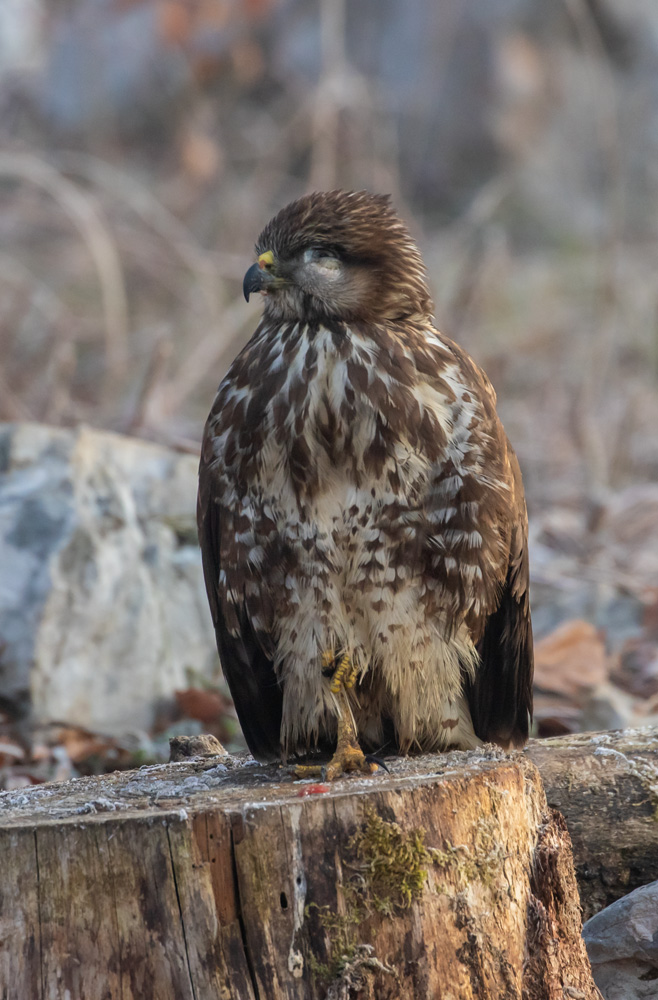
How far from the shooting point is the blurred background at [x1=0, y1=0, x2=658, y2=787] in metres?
7.29

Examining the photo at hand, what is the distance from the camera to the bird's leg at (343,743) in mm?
2617

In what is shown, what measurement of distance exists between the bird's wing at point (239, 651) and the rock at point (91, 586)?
4.53ft

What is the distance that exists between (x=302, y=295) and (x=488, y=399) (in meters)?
0.54

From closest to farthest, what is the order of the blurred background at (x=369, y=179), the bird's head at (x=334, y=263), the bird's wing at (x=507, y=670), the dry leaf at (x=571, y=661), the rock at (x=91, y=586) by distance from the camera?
the bird's head at (x=334, y=263), the bird's wing at (x=507, y=670), the rock at (x=91, y=586), the dry leaf at (x=571, y=661), the blurred background at (x=369, y=179)

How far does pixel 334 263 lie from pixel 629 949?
179 centimetres

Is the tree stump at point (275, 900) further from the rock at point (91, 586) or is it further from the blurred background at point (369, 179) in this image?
the blurred background at point (369, 179)

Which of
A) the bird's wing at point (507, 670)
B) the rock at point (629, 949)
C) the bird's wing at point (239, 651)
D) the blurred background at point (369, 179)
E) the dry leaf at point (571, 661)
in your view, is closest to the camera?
the rock at point (629, 949)

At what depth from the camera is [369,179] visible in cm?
884

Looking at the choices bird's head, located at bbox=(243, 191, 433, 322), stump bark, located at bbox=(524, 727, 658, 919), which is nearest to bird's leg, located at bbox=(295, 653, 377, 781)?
stump bark, located at bbox=(524, 727, 658, 919)

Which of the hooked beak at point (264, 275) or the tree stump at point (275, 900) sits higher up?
the hooked beak at point (264, 275)

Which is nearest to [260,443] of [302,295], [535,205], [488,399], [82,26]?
[302,295]

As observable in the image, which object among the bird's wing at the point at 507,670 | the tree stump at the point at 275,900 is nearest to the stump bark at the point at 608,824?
the bird's wing at the point at 507,670

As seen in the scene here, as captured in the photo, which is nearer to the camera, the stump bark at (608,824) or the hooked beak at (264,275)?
the hooked beak at (264,275)

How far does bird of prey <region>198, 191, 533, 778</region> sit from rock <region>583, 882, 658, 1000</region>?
658mm
